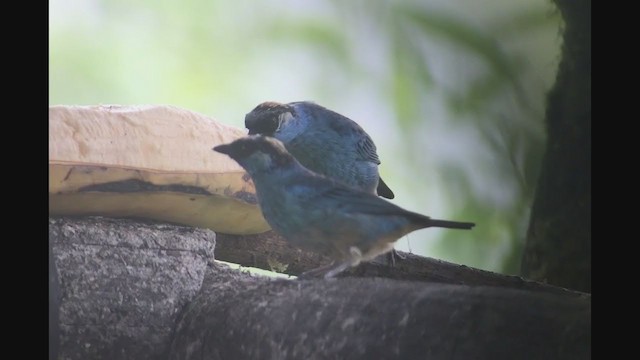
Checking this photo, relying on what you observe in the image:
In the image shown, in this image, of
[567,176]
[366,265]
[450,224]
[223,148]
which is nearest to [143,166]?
[223,148]

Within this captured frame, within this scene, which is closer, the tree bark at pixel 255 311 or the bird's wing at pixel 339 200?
the tree bark at pixel 255 311

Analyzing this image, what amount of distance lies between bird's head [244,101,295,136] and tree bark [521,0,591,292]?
0.51 metres

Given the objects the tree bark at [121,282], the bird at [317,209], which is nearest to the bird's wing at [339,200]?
the bird at [317,209]

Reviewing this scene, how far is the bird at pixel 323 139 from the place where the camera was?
64.5 inches

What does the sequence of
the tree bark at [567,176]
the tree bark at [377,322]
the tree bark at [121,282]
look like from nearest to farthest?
the tree bark at [377,322]
the tree bark at [121,282]
the tree bark at [567,176]

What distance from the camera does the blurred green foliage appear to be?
1.63 meters

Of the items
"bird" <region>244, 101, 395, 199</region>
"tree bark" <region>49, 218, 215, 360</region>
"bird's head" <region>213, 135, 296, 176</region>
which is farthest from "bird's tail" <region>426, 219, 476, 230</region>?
"tree bark" <region>49, 218, 215, 360</region>

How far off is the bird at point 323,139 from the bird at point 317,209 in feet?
0.09

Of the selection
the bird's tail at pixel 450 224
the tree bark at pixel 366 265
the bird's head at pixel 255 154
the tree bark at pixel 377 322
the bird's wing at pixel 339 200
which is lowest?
the tree bark at pixel 377 322

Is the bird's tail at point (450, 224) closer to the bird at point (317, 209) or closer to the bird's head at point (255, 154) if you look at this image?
the bird at point (317, 209)

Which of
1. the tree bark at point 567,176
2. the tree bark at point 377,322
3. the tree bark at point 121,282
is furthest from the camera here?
the tree bark at point 567,176

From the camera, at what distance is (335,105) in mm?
1709

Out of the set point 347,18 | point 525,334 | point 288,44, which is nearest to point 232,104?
point 288,44
